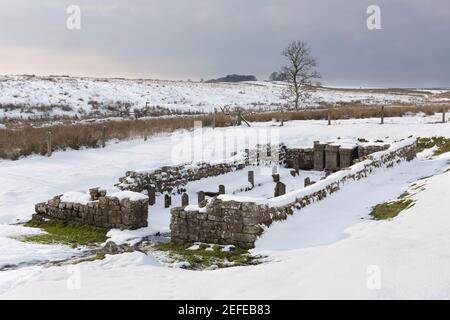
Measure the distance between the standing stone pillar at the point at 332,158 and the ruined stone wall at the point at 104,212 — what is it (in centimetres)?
1080

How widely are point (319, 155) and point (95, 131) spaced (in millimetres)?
11920

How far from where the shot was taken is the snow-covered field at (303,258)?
5.75 meters

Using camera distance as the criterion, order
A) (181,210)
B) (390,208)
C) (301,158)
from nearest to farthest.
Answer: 1. (181,210)
2. (390,208)
3. (301,158)

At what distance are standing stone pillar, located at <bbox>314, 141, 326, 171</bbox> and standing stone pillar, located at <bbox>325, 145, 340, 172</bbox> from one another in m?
0.37

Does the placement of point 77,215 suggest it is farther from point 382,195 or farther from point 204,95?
point 204,95

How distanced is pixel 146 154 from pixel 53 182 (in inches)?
235

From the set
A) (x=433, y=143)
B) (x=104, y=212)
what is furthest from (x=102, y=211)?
(x=433, y=143)

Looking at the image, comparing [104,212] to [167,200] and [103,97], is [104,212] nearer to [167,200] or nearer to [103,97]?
[167,200]

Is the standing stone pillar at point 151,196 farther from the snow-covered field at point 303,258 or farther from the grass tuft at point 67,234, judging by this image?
the grass tuft at point 67,234

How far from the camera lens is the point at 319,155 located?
21.0 meters

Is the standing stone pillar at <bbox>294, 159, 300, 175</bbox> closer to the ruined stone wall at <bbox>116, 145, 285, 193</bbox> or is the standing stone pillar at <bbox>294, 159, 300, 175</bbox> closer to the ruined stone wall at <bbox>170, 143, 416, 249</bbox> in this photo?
the ruined stone wall at <bbox>116, 145, 285, 193</bbox>

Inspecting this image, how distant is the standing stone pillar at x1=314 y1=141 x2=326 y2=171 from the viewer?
20.9 meters
